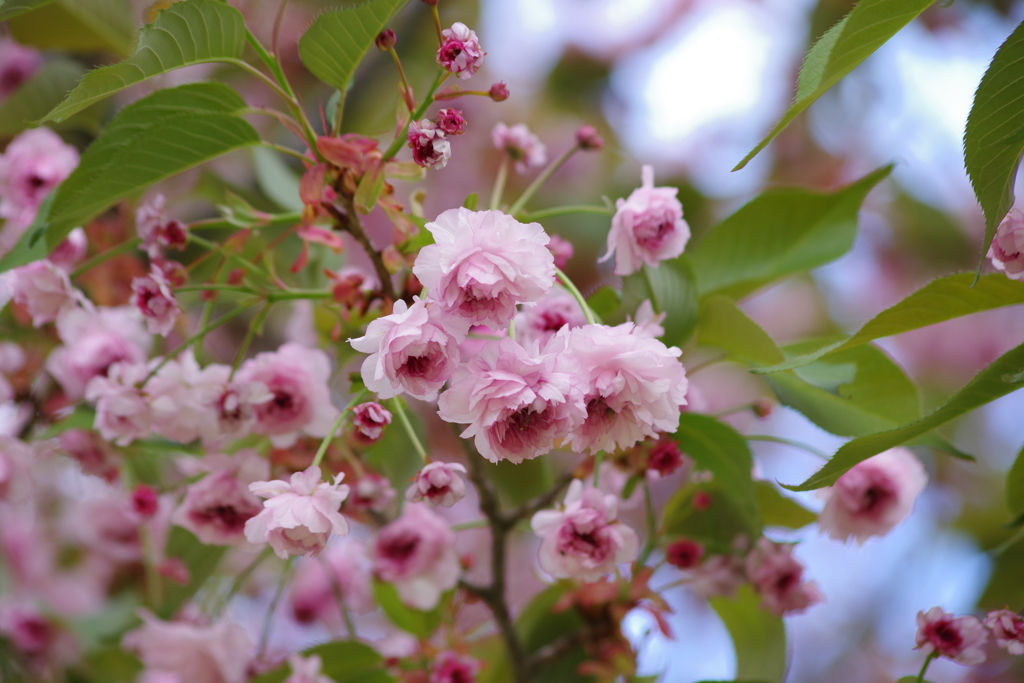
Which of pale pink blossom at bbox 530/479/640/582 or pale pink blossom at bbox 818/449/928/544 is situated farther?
pale pink blossom at bbox 818/449/928/544

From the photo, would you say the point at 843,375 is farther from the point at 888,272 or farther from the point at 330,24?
the point at 888,272

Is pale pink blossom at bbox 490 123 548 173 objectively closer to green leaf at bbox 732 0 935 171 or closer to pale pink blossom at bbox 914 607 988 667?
green leaf at bbox 732 0 935 171

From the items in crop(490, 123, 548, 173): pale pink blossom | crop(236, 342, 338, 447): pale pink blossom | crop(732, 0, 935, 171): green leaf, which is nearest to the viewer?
crop(732, 0, 935, 171): green leaf

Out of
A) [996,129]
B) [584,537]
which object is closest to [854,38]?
[996,129]

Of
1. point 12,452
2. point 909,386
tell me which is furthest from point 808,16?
point 12,452

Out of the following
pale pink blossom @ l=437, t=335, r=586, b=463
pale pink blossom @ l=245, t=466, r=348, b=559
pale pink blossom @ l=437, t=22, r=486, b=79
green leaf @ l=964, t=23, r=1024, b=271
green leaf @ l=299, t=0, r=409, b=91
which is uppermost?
green leaf @ l=299, t=0, r=409, b=91

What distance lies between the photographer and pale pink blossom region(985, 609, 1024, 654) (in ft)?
2.16

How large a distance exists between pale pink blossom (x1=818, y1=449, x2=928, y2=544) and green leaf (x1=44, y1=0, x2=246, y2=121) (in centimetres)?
68

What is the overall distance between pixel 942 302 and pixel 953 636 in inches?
11.6

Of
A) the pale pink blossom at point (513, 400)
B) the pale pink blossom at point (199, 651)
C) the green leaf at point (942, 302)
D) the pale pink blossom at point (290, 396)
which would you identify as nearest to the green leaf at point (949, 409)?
the green leaf at point (942, 302)

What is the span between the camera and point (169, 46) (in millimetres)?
633

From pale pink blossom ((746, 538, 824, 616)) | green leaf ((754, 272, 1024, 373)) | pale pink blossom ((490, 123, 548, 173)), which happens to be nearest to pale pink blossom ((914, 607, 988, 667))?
pale pink blossom ((746, 538, 824, 616))

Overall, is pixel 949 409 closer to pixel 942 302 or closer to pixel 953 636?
pixel 942 302

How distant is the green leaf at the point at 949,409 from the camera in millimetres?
577
